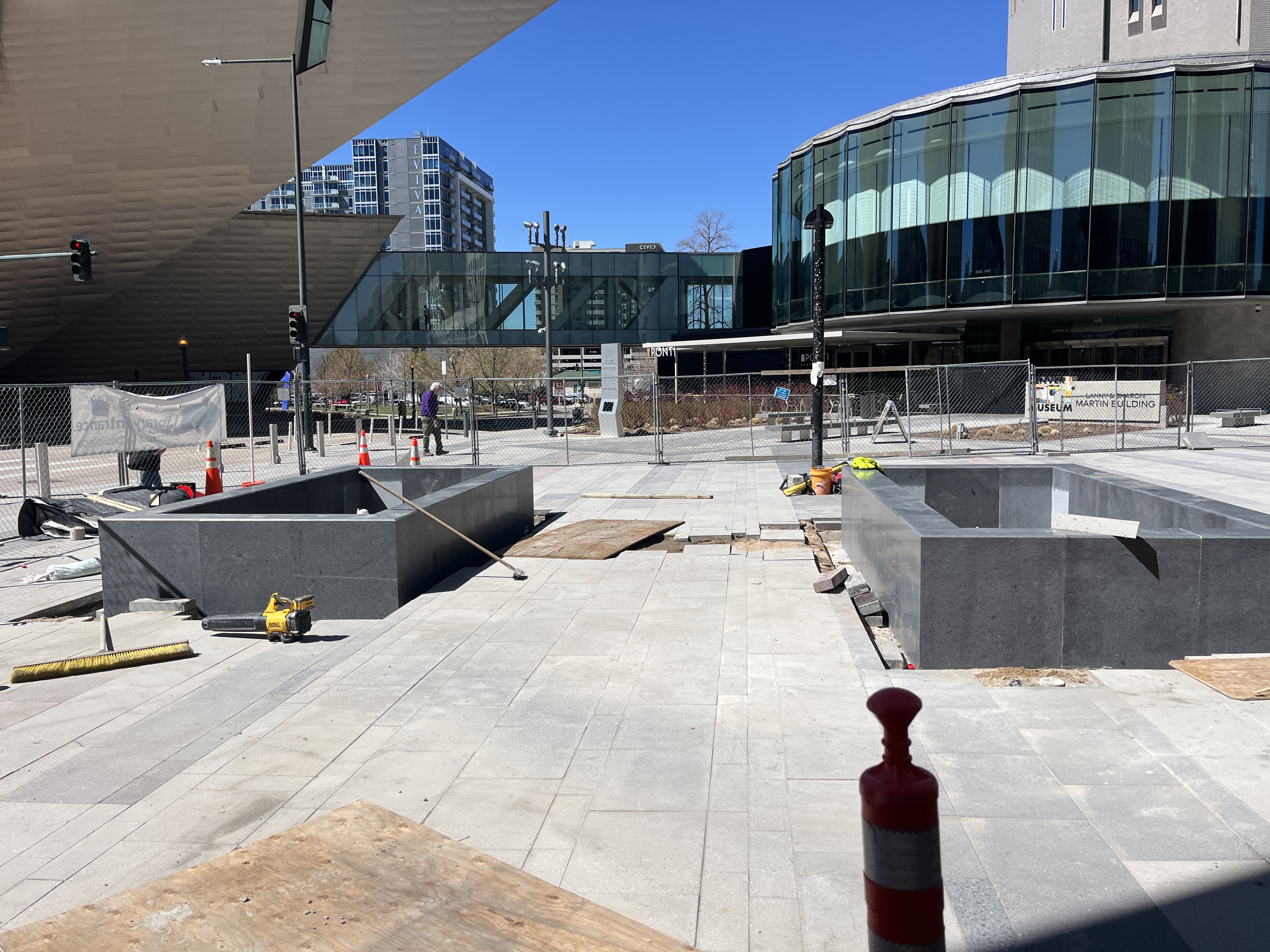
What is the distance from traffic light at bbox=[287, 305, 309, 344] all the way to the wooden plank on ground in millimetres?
14258

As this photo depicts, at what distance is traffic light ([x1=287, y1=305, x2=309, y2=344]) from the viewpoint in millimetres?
24344

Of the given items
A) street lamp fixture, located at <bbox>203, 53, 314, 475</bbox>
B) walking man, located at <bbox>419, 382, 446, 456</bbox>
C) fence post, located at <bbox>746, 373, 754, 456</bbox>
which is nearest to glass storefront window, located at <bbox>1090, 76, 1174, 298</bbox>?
fence post, located at <bbox>746, 373, 754, 456</bbox>

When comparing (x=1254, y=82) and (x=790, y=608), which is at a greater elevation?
(x=1254, y=82)

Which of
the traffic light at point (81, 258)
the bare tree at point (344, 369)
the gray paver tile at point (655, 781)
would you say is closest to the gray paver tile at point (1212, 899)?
the gray paver tile at point (655, 781)

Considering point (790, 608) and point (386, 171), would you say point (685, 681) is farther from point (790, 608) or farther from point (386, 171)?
point (386, 171)

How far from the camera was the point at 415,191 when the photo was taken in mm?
167250

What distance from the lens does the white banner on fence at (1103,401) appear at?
96.4 feet

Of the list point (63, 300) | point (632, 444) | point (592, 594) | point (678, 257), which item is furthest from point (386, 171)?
point (592, 594)

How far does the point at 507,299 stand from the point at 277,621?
166 feet

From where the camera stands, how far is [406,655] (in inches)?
284

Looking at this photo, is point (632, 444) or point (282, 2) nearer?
point (282, 2)

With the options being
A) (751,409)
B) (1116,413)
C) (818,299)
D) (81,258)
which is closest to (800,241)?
(751,409)

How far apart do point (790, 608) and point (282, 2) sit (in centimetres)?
2606

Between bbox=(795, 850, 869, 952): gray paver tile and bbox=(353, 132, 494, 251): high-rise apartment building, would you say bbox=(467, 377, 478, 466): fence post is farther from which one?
bbox=(353, 132, 494, 251): high-rise apartment building
